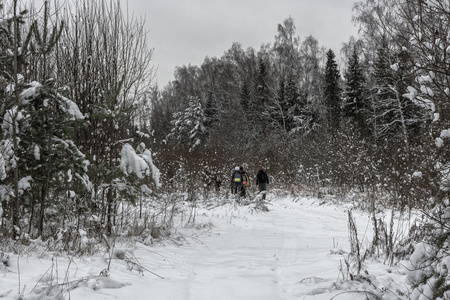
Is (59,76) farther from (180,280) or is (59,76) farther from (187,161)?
(187,161)

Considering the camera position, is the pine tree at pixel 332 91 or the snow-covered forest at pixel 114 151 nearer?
the snow-covered forest at pixel 114 151

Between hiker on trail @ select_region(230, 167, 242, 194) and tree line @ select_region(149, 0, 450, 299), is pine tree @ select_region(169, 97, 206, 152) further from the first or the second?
hiker on trail @ select_region(230, 167, 242, 194)

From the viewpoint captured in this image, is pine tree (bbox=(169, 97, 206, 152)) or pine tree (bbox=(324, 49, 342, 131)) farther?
pine tree (bbox=(169, 97, 206, 152))

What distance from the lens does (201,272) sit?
3395 mm

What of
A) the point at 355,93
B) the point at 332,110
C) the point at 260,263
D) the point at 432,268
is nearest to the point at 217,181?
the point at 260,263

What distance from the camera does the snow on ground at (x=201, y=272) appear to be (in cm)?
245

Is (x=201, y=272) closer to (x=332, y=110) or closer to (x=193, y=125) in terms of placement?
(x=332, y=110)

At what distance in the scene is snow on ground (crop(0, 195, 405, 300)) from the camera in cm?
245

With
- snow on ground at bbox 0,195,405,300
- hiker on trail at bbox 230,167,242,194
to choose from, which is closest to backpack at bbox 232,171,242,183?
hiker on trail at bbox 230,167,242,194

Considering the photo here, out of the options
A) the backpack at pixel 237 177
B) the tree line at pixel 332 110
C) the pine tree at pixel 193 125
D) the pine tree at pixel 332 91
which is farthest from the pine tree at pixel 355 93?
the backpack at pixel 237 177

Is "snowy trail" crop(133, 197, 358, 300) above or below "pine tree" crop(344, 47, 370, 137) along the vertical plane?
below

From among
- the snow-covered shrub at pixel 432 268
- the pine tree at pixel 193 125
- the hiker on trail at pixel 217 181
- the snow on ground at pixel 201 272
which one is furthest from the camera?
the pine tree at pixel 193 125

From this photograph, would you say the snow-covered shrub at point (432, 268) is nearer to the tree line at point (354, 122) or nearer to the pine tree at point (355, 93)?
the tree line at point (354, 122)

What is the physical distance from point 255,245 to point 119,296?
286 centimetres
